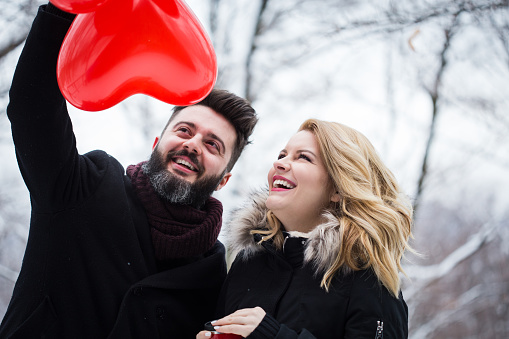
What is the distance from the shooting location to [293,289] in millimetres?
2082

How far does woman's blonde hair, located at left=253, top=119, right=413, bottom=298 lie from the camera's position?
2.04 metres

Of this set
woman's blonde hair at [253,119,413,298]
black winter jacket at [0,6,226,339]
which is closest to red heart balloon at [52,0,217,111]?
black winter jacket at [0,6,226,339]

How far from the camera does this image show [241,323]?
178 centimetres

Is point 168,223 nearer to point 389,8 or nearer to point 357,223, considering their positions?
point 357,223

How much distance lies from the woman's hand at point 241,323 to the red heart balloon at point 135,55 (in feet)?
2.97

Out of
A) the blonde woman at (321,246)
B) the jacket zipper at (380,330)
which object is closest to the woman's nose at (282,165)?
the blonde woman at (321,246)

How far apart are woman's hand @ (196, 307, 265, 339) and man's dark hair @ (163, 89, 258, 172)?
122 centimetres

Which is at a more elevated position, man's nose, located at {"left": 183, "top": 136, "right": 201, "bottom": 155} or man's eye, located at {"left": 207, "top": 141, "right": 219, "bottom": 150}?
man's eye, located at {"left": 207, "top": 141, "right": 219, "bottom": 150}

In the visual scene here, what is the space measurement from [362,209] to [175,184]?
1014 mm

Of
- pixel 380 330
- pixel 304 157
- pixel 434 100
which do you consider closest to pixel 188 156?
pixel 304 157

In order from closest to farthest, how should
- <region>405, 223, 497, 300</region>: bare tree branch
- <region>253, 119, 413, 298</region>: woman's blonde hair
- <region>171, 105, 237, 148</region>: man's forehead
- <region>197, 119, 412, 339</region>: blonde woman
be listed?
<region>197, 119, 412, 339</region>: blonde woman
<region>253, 119, 413, 298</region>: woman's blonde hair
<region>171, 105, 237, 148</region>: man's forehead
<region>405, 223, 497, 300</region>: bare tree branch

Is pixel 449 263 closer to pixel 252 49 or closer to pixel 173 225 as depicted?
pixel 252 49

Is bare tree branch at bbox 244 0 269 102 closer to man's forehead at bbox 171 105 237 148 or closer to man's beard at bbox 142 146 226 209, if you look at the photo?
man's forehead at bbox 171 105 237 148

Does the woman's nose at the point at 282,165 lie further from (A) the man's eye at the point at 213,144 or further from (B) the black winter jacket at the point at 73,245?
(B) the black winter jacket at the point at 73,245
